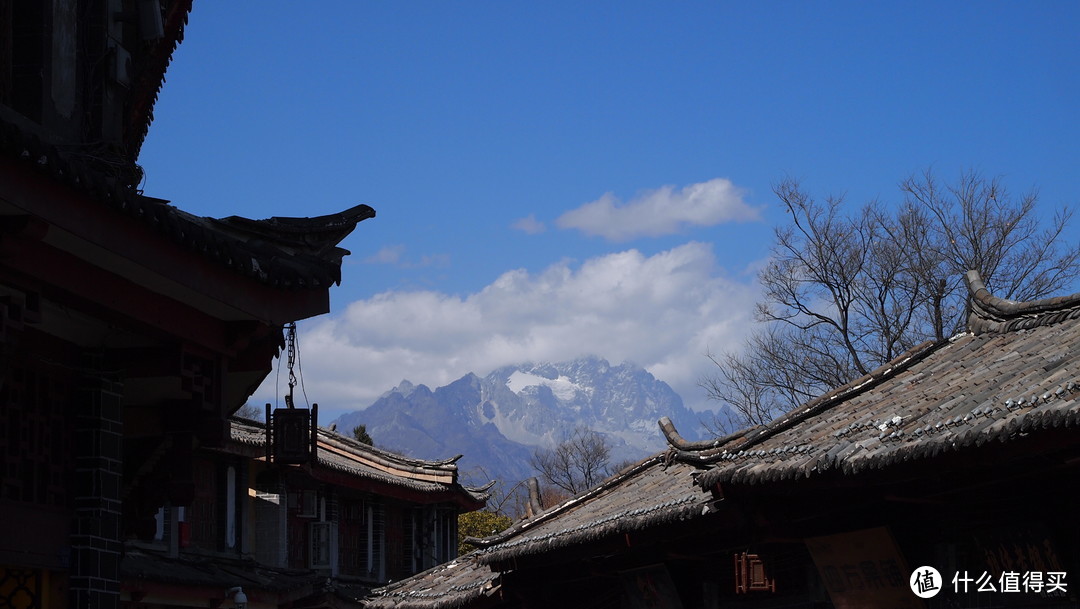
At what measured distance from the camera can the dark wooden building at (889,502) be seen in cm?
810

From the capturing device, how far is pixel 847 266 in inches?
1130

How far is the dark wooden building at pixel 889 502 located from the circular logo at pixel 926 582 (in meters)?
0.01

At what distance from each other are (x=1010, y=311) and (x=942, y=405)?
2811 millimetres

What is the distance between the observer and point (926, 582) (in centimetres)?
932

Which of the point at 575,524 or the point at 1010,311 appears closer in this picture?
the point at 1010,311

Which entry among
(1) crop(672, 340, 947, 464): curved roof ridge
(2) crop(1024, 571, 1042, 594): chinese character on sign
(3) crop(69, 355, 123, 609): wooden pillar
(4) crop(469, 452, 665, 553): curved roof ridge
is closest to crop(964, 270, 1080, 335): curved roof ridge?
(1) crop(672, 340, 947, 464): curved roof ridge

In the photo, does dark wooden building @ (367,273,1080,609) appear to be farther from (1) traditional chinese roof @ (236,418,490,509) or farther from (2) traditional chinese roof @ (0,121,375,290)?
(1) traditional chinese roof @ (236,418,490,509)

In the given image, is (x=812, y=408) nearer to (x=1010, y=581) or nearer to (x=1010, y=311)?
(x=1010, y=311)

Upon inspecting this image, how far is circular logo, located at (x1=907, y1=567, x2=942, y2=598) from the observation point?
9234 millimetres

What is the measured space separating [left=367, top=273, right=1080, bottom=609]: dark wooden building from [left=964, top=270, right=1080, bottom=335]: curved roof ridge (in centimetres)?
2

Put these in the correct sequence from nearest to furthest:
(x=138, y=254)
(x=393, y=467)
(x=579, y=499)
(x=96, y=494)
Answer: (x=138, y=254)
(x=96, y=494)
(x=579, y=499)
(x=393, y=467)

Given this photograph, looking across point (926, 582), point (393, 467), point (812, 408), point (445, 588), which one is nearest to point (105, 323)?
point (926, 582)

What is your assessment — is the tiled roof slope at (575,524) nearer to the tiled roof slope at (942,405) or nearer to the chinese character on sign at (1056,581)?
the tiled roof slope at (942,405)

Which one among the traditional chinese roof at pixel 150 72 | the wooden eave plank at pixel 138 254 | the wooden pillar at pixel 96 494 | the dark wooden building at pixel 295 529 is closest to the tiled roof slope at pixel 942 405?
the wooden eave plank at pixel 138 254
